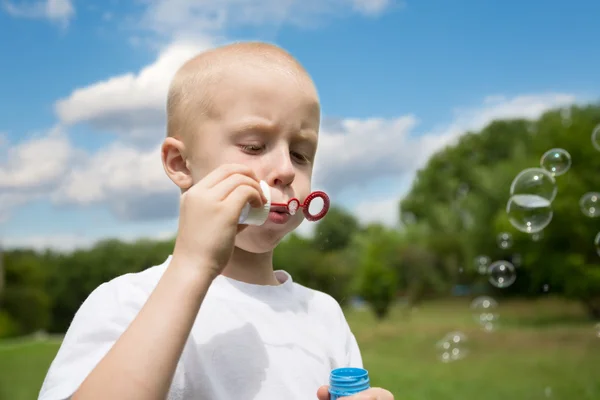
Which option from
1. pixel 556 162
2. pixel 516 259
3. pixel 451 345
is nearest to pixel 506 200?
pixel 516 259

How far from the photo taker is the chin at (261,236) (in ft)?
4.05

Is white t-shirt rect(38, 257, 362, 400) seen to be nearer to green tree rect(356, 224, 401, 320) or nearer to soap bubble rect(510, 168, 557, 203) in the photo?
soap bubble rect(510, 168, 557, 203)

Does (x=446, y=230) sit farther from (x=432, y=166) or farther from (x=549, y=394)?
(x=549, y=394)

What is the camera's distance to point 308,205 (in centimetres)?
122

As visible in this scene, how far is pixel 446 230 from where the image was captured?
20.3 meters

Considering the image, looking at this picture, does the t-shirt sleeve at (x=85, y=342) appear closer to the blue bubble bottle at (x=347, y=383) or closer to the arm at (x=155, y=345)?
the arm at (x=155, y=345)

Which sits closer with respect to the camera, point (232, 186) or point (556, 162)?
point (232, 186)

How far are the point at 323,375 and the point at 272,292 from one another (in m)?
0.21

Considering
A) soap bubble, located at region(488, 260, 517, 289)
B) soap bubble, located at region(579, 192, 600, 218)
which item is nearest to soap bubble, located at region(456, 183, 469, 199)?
soap bubble, located at region(579, 192, 600, 218)

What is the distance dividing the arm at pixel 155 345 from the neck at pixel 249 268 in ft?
1.14

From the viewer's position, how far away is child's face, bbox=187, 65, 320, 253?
1.18 metres

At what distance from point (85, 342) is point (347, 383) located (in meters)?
0.47

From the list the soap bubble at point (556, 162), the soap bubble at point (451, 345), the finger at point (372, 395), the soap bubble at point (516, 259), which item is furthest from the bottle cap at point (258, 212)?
the soap bubble at point (516, 259)

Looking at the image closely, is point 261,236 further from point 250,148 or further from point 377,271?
point 377,271
